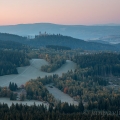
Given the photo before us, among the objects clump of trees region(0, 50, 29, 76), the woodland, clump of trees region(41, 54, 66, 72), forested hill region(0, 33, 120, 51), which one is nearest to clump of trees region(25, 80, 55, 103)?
the woodland

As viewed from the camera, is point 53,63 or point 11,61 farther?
point 11,61

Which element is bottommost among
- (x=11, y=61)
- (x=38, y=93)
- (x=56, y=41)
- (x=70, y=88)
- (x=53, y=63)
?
(x=38, y=93)

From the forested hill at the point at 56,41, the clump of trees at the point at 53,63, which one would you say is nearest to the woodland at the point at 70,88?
the clump of trees at the point at 53,63

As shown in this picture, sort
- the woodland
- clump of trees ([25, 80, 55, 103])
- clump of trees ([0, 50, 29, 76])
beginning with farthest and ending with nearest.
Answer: clump of trees ([0, 50, 29, 76]) → clump of trees ([25, 80, 55, 103]) → the woodland

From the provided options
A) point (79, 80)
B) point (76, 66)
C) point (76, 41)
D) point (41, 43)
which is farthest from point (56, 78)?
point (76, 41)

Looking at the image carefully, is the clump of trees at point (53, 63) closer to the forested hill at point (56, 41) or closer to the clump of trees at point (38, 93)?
the clump of trees at point (38, 93)

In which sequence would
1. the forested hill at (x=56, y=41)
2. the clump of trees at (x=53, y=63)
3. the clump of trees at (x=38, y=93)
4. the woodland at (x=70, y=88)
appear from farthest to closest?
1. the forested hill at (x=56, y=41)
2. the clump of trees at (x=53, y=63)
3. the clump of trees at (x=38, y=93)
4. the woodland at (x=70, y=88)

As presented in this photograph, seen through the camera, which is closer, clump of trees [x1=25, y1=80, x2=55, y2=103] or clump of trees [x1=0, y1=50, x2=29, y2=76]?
clump of trees [x1=25, y1=80, x2=55, y2=103]

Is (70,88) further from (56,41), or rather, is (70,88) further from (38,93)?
(56,41)

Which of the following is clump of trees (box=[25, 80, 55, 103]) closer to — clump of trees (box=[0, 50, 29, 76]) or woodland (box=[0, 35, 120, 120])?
woodland (box=[0, 35, 120, 120])

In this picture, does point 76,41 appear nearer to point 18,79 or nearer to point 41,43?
point 41,43

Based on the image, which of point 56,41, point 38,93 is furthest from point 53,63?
point 56,41
